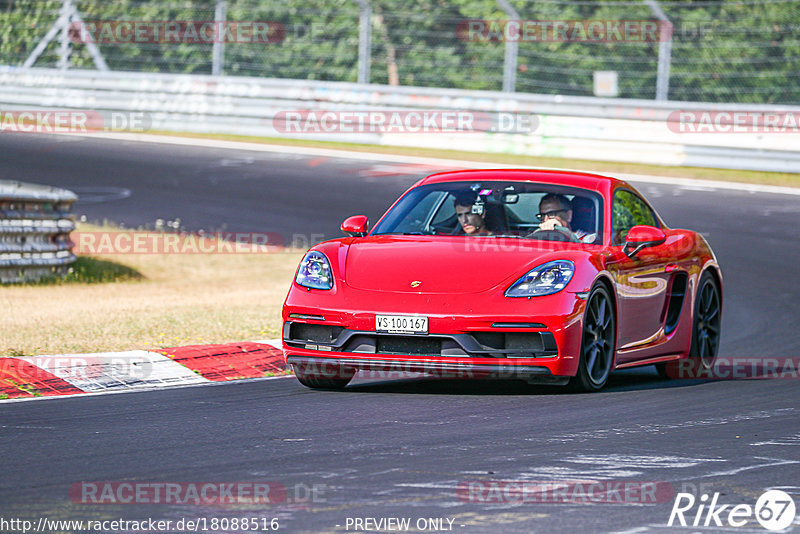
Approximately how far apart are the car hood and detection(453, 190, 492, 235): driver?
29cm

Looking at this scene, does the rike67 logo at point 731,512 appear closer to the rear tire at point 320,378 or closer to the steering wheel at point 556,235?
the rear tire at point 320,378

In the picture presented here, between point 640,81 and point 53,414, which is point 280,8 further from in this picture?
point 53,414

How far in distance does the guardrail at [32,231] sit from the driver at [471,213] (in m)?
6.14

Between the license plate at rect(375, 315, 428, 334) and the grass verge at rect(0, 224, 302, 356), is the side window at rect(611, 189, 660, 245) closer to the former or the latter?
the license plate at rect(375, 315, 428, 334)

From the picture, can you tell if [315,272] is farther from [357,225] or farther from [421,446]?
[421,446]

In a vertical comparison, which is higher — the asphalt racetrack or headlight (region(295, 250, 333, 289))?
headlight (region(295, 250, 333, 289))

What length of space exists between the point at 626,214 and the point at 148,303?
5.18m

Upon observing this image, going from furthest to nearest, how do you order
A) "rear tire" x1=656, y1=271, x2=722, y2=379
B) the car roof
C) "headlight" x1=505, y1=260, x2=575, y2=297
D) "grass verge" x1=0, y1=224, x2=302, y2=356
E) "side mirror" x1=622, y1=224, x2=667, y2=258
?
"grass verge" x1=0, y1=224, x2=302, y2=356 → "rear tire" x1=656, y1=271, x2=722, y2=379 → the car roof → "side mirror" x1=622, y1=224, x2=667, y2=258 → "headlight" x1=505, y1=260, x2=575, y2=297

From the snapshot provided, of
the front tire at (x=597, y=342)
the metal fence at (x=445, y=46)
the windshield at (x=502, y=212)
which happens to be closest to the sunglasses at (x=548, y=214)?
the windshield at (x=502, y=212)

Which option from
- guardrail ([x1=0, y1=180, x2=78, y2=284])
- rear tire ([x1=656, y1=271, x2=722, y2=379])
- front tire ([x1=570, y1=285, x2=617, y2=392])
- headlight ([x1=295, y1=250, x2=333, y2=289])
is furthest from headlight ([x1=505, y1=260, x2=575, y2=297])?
guardrail ([x1=0, y1=180, x2=78, y2=284])

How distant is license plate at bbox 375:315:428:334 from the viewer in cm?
755

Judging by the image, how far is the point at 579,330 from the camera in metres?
7.66

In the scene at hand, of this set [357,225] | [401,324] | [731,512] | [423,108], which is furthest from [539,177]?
[423,108]

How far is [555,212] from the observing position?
8734 mm
